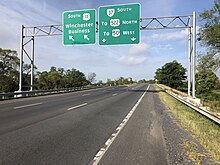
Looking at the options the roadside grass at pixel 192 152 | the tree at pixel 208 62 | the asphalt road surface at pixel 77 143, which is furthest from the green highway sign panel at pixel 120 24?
the roadside grass at pixel 192 152

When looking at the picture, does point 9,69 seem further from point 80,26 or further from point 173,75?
point 173,75

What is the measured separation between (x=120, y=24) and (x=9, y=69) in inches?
1426

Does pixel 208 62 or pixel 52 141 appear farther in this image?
pixel 208 62

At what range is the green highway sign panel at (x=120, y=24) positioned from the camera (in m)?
20.2

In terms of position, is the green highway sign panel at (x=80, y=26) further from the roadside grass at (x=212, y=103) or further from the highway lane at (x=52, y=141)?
the highway lane at (x=52, y=141)

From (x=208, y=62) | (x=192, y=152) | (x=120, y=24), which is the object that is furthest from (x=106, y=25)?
(x=192, y=152)

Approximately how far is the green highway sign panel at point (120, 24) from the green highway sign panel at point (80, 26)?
98cm

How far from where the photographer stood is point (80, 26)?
21.8 metres

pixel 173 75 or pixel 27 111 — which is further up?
pixel 173 75

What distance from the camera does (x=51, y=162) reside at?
4.41 meters

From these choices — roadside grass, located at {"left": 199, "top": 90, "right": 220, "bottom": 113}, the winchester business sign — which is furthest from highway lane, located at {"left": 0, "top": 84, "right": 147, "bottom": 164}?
roadside grass, located at {"left": 199, "top": 90, "right": 220, "bottom": 113}

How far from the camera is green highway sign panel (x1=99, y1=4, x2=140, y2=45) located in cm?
2023

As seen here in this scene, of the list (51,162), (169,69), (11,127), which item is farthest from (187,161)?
(169,69)

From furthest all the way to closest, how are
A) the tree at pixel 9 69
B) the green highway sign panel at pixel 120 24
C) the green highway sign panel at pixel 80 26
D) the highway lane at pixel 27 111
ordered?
the tree at pixel 9 69 < the green highway sign panel at pixel 80 26 < the green highway sign panel at pixel 120 24 < the highway lane at pixel 27 111
